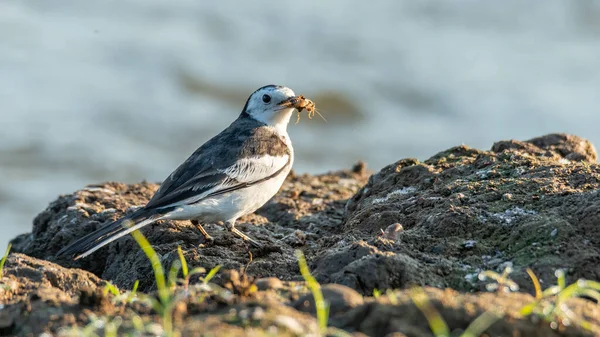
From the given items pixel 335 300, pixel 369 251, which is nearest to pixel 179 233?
pixel 369 251

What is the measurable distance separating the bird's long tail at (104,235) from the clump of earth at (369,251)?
22 cm

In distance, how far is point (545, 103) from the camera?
51.9 ft

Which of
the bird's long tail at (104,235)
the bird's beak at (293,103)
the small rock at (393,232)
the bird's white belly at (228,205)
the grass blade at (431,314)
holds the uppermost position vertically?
the bird's beak at (293,103)

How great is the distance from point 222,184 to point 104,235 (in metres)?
1.16

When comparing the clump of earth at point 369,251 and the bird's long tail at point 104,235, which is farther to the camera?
the bird's long tail at point 104,235

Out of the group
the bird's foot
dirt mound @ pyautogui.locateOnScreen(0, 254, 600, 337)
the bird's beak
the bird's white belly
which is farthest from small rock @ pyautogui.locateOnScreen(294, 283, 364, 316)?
the bird's beak

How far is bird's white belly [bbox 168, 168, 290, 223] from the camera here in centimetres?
669

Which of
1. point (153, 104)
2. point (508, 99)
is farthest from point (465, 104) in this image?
point (153, 104)

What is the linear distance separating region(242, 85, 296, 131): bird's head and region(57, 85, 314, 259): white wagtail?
44 millimetres

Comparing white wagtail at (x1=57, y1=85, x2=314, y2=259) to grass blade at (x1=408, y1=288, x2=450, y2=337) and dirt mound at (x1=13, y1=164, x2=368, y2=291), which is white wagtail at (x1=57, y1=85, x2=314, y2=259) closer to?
dirt mound at (x1=13, y1=164, x2=368, y2=291)

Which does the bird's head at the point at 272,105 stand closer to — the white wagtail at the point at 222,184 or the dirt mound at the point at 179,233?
the white wagtail at the point at 222,184

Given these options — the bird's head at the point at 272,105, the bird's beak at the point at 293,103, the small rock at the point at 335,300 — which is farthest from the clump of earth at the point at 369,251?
the bird's beak at the point at 293,103

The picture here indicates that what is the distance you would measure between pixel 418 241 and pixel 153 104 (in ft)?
35.5

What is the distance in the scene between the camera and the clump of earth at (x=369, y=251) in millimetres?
4082
